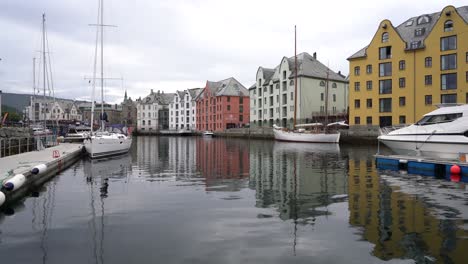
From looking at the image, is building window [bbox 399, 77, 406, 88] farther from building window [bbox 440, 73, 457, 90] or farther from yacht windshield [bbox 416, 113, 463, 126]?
yacht windshield [bbox 416, 113, 463, 126]

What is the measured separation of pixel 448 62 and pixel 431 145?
93.0 feet

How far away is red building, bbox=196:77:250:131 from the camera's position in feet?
322

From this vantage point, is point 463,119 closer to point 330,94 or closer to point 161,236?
point 161,236

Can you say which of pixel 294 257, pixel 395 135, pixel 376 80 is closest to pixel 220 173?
pixel 294 257

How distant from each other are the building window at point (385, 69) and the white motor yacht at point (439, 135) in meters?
28.3

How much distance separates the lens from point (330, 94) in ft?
241

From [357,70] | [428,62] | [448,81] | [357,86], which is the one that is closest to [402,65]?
[428,62]

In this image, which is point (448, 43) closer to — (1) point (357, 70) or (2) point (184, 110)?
(1) point (357, 70)

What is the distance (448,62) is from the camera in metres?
46.3

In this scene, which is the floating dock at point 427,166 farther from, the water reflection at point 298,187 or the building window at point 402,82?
the building window at point 402,82

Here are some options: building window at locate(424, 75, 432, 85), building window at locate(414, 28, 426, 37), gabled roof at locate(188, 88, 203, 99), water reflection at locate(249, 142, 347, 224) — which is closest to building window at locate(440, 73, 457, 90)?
building window at locate(424, 75, 432, 85)

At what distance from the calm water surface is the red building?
3187 inches

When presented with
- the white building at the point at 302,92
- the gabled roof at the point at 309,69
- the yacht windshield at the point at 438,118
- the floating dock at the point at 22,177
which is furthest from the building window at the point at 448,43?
the floating dock at the point at 22,177

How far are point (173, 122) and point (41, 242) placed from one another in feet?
399
